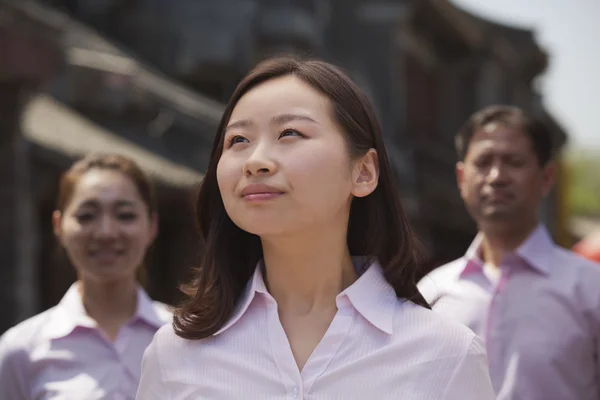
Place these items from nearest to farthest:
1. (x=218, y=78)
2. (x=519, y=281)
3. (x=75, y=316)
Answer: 1. (x=75, y=316)
2. (x=519, y=281)
3. (x=218, y=78)

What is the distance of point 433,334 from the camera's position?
253 centimetres

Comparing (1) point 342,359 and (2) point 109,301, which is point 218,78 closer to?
(2) point 109,301

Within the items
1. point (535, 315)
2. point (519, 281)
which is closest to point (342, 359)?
point (535, 315)

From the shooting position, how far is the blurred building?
9531mm

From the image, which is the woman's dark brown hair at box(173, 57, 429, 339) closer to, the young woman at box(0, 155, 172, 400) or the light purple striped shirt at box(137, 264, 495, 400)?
the light purple striped shirt at box(137, 264, 495, 400)

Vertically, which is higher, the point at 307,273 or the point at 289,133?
the point at 289,133

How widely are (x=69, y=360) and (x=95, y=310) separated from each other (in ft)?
0.95

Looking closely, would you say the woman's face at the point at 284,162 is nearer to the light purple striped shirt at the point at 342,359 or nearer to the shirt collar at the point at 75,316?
the light purple striped shirt at the point at 342,359

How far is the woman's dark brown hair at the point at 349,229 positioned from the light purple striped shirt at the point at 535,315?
821 mm

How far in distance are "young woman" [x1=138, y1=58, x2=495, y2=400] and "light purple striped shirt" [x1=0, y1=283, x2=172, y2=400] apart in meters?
0.87

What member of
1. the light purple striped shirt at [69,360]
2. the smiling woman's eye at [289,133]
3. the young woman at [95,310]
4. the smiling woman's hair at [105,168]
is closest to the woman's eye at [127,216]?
the young woman at [95,310]

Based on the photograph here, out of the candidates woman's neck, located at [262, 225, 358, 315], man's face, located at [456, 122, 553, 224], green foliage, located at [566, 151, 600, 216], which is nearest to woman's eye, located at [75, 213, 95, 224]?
woman's neck, located at [262, 225, 358, 315]

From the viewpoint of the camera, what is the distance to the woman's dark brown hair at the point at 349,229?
2.64 m

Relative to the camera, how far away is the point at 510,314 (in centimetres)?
395
